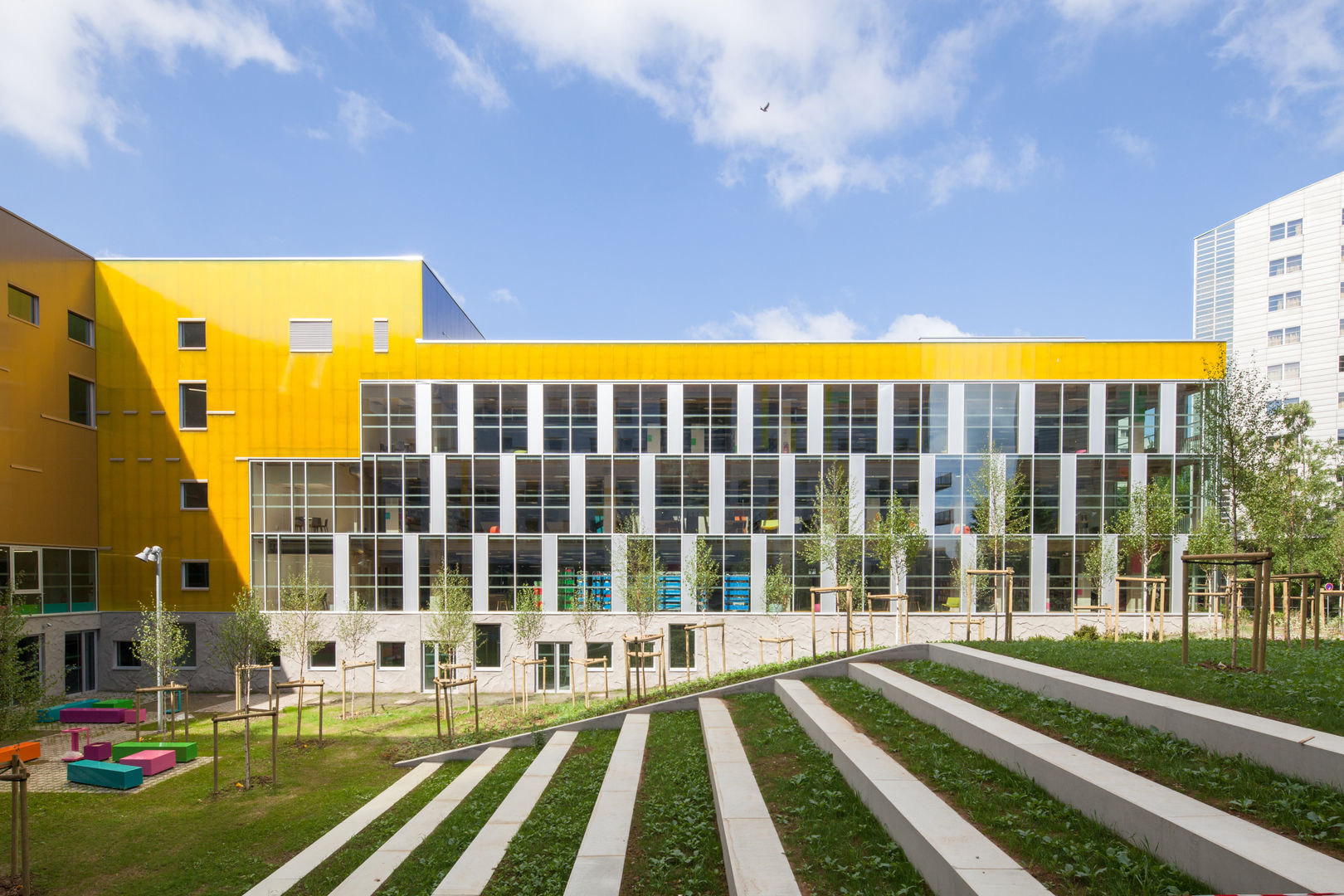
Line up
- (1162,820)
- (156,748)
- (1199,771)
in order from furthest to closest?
(156,748), (1199,771), (1162,820)

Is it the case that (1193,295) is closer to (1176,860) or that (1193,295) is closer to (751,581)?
(751,581)

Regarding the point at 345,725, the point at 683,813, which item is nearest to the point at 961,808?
the point at 683,813

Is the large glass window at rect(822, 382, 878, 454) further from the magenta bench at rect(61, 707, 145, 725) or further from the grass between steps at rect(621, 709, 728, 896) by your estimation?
the magenta bench at rect(61, 707, 145, 725)

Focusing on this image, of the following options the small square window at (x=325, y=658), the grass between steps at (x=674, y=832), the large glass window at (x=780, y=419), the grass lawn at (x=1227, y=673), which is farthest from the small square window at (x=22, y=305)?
the grass lawn at (x=1227, y=673)

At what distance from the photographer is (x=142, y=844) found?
12.6 meters

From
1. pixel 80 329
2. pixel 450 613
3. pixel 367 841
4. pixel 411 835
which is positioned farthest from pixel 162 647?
pixel 411 835

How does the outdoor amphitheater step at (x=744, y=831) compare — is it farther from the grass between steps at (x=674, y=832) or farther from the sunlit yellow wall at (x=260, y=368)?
the sunlit yellow wall at (x=260, y=368)

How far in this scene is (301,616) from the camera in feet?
98.9

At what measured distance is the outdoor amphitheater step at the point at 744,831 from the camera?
561cm

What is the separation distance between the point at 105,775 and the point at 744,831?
57.7 ft

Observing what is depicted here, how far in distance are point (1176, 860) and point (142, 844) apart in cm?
1565

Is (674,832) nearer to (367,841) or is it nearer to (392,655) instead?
(367,841)

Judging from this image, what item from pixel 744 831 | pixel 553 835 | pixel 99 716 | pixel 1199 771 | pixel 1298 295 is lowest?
pixel 99 716

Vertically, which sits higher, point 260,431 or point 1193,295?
point 1193,295
